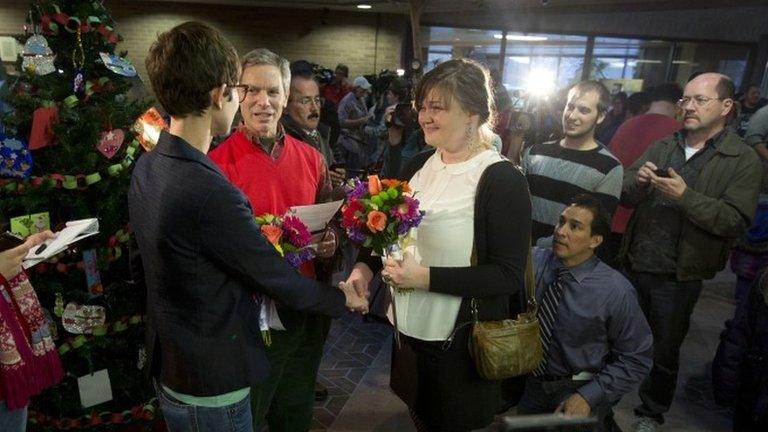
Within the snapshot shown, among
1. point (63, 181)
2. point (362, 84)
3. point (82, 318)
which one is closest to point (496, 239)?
point (63, 181)

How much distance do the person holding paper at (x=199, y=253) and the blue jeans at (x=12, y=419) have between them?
2.09ft

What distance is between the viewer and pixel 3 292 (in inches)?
64.7

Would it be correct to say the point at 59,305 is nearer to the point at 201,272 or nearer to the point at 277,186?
the point at 277,186

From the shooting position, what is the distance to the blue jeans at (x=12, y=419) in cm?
167

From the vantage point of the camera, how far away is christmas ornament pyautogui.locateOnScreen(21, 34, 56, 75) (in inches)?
81.9

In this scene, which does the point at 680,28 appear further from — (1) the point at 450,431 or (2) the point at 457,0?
(1) the point at 450,431

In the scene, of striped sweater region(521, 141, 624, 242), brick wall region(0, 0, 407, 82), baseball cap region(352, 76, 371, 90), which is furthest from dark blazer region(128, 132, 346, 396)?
brick wall region(0, 0, 407, 82)

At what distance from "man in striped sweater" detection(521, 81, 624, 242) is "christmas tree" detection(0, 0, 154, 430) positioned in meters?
2.11

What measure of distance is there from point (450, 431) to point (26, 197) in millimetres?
1870

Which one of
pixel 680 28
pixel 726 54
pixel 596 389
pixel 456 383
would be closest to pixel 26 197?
pixel 456 383

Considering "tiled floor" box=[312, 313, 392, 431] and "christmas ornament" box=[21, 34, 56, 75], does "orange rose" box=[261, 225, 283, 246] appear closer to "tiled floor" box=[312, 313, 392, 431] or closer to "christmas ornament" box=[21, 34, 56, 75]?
"christmas ornament" box=[21, 34, 56, 75]

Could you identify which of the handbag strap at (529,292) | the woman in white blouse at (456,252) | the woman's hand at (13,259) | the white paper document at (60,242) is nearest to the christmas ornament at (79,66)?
the white paper document at (60,242)

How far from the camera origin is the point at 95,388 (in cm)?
236

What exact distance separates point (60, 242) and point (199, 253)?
0.73m
